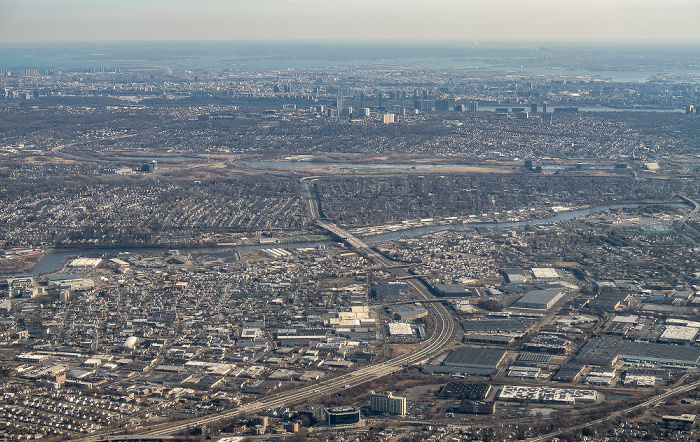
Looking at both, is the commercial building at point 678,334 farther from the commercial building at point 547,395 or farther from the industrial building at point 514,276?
the industrial building at point 514,276

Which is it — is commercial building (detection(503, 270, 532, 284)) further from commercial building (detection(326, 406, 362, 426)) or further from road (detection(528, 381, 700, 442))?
commercial building (detection(326, 406, 362, 426))

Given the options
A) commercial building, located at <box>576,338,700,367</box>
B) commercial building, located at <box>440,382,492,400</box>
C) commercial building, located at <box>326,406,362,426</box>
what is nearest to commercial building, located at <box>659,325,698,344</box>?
commercial building, located at <box>576,338,700,367</box>

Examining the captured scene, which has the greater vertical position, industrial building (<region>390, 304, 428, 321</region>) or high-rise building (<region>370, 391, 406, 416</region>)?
high-rise building (<region>370, 391, 406, 416</region>)

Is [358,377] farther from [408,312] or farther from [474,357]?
[408,312]

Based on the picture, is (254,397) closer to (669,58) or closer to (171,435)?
(171,435)

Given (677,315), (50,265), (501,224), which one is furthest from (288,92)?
(677,315)

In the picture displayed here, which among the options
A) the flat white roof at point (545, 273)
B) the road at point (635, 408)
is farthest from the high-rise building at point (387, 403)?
the flat white roof at point (545, 273)
